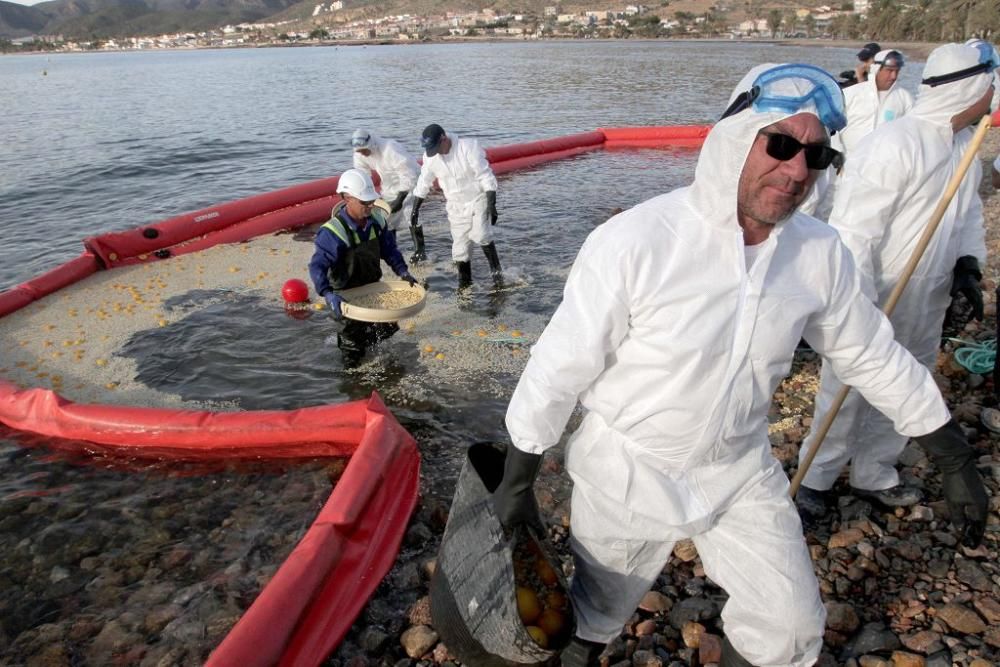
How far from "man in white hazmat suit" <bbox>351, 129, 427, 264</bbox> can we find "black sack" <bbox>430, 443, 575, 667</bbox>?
689 centimetres

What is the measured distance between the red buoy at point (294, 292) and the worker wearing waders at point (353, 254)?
1.77 meters

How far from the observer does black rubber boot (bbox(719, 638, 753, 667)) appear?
213 cm

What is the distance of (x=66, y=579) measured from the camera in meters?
3.69

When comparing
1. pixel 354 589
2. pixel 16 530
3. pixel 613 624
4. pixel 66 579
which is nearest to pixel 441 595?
pixel 613 624

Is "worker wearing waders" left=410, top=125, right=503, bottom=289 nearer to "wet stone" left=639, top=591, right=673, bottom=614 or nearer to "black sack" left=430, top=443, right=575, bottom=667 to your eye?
"wet stone" left=639, top=591, right=673, bottom=614

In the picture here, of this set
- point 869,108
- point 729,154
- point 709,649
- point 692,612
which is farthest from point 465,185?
point 729,154

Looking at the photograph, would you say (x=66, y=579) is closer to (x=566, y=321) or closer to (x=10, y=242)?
(x=566, y=321)

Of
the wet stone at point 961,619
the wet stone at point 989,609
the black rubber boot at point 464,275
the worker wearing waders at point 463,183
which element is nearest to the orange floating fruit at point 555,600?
the wet stone at point 961,619

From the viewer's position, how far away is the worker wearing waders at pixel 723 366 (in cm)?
181

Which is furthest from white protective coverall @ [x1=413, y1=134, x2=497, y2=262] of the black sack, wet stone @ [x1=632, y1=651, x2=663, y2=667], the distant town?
the distant town

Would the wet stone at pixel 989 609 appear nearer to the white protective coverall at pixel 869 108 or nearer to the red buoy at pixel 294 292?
the white protective coverall at pixel 869 108

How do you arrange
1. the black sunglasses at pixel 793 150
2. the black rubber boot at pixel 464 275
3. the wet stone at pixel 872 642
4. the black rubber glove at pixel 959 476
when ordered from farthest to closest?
the black rubber boot at pixel 464 275 → the wet stone at pixel 872 642 → the black rubber glove at pixel 959 476 → the black sunglasses at pixel 793 150

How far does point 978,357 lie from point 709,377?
4102 millimetres

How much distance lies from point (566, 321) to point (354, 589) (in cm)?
211
